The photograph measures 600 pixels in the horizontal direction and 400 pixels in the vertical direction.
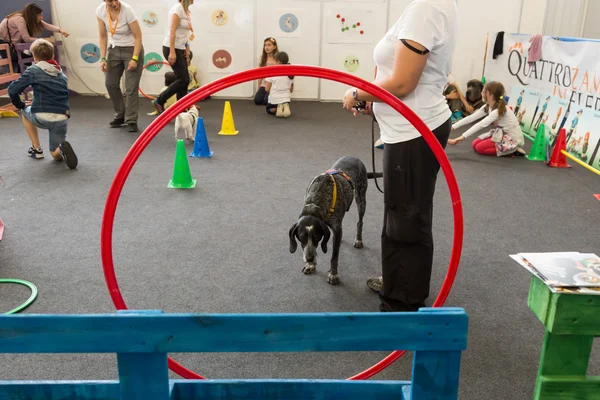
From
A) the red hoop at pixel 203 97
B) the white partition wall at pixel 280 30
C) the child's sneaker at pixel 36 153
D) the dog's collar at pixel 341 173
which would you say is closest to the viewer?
the red hoop at pixel 203 97

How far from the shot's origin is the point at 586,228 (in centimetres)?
414

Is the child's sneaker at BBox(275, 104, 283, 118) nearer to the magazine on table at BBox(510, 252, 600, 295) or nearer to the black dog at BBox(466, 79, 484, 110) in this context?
the black dog at BBox(466, 79, 484, 110)

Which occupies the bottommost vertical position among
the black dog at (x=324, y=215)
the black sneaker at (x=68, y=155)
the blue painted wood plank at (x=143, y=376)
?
the black sneaker at (x=68, y=155)

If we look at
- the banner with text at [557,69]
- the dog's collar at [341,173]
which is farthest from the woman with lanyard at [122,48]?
the banner with text at [557,69]

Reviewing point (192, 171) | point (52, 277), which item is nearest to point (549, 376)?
point (52, 277)

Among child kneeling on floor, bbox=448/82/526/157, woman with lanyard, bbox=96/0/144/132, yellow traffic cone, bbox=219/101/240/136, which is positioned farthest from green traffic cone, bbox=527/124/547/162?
woman with lanyard, bbox=96/0/144/132

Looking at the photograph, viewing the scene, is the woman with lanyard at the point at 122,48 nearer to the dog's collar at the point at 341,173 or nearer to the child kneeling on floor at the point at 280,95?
the child kneeling on floor at the point at 280,95

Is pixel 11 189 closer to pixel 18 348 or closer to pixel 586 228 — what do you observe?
pixel 18 348

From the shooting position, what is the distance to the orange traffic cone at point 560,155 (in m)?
5.89

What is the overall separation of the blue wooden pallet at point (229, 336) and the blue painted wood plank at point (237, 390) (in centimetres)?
17

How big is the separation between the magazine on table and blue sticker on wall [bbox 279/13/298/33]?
855cm

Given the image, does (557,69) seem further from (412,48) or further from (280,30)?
(412,48)

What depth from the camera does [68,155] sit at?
17.3 feet

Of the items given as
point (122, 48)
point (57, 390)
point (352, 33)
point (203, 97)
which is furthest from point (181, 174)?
point (352, 33)
